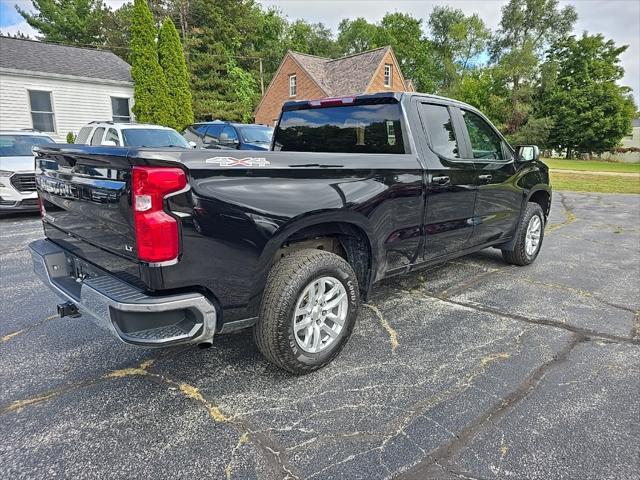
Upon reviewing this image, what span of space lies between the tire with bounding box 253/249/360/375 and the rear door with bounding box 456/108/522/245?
2.03 meters

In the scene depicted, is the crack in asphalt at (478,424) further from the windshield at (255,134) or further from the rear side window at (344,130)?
the windshield at (255,134)

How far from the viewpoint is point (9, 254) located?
19.3 ft

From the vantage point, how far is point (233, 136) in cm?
1254

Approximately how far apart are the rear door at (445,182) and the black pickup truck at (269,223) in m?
0.02

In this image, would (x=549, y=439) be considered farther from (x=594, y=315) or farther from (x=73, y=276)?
(x=73, y=276)

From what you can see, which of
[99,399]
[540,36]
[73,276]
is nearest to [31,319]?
[73,276]

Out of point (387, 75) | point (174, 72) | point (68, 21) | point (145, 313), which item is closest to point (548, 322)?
point (145, 313)

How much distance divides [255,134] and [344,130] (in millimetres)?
9375

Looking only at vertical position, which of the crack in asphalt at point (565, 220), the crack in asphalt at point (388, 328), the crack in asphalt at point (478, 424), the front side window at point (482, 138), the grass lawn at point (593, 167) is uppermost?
the front side window at point (482, 138)

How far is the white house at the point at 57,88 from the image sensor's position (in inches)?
651

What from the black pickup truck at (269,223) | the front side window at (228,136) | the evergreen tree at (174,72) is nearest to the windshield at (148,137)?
the front side window at (228,136)

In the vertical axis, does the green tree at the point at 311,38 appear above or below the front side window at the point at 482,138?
above

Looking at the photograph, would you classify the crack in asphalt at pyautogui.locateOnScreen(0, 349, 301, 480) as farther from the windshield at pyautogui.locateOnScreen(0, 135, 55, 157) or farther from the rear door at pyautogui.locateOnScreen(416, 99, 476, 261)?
the windshield at pyautogui.locateOnScreen(0, 135, 55, 157)

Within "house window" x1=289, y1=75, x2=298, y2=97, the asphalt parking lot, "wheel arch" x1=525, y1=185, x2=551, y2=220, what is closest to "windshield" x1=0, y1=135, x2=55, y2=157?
the asphalt parking lot
